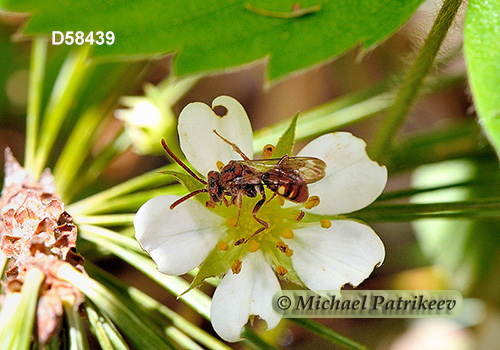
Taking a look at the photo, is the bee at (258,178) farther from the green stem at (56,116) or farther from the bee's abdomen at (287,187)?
the green stem at (56,116)

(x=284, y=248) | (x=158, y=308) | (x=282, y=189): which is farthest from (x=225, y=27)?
(x=158, y=308)

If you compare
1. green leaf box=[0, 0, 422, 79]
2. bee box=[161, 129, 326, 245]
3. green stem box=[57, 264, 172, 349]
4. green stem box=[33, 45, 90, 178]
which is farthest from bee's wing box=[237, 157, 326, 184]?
green stem box=[33, 45, 90, 178]

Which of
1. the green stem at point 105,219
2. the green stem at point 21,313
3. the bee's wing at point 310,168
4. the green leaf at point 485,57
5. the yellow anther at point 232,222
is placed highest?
the green leaf at point 485,57

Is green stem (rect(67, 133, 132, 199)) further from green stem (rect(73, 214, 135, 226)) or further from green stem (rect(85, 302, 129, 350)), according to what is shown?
green stem (rect(85, 302, 129, 350))

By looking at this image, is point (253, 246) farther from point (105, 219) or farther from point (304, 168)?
point (105, 219)

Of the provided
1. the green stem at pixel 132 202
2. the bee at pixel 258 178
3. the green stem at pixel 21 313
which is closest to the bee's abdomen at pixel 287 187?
the bee at pixel 258 178

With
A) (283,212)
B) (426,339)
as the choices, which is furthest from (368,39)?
(426,339)

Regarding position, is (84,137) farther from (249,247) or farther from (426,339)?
(426,339)

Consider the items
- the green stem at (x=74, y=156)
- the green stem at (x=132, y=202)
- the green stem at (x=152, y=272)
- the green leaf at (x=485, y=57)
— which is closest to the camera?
the green leaf at (x=485, y=57)

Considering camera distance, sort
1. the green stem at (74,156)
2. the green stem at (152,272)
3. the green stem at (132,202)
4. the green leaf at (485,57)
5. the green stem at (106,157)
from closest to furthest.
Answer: the green leaf at (485,57)
the green stem at (152,272)
the green stem at (132,202)
the green stem at (74,156)
the green stem at (106,157)
